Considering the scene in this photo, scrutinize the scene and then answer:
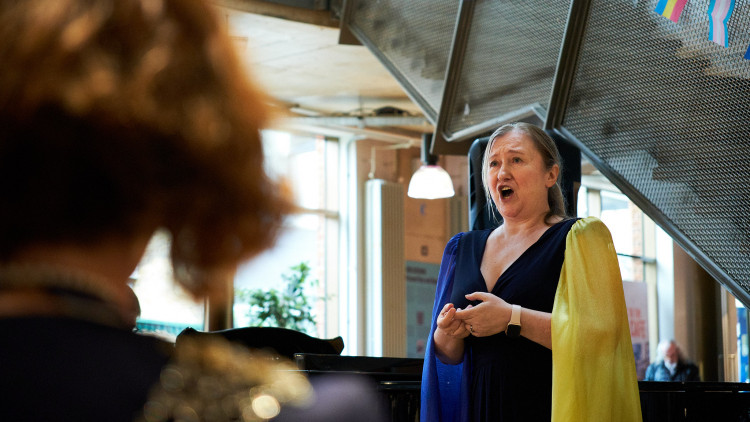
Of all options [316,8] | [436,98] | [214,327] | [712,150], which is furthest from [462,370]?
[214,327]

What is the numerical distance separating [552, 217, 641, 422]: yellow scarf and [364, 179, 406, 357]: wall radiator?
952 cm

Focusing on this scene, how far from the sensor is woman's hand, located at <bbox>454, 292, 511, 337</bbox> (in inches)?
88.0

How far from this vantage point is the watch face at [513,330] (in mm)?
2248

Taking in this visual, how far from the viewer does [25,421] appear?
0.52 metres

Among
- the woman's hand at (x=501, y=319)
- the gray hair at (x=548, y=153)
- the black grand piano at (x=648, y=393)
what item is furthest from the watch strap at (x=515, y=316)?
the black grand piano at (x=648, y=393)

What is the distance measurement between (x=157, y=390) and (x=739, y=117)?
328cm

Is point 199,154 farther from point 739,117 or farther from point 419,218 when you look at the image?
point 419,218

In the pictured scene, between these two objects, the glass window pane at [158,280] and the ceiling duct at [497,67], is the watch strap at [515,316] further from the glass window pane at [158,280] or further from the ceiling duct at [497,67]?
the ceiling duct at [497,67]

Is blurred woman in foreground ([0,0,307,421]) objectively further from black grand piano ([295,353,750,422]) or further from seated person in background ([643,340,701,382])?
seated person in background ([643,340,701,382])

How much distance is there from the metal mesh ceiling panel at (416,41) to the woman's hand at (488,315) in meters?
3.10

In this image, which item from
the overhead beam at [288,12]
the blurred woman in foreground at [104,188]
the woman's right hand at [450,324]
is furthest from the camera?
the overhead beam at [288,12]

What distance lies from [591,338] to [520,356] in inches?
7.8

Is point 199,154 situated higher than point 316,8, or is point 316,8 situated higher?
point 316,8

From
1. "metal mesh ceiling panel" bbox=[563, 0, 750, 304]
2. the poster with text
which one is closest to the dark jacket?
the poster with text
